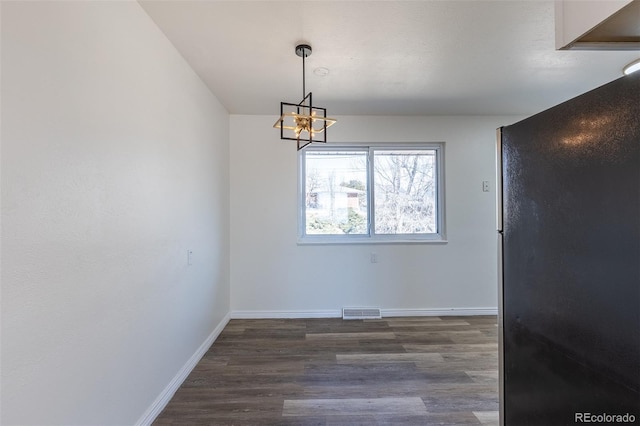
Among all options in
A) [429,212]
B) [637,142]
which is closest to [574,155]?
[637,142]

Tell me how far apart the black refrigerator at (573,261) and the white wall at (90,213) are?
6.14 feet

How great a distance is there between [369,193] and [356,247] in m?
0.73

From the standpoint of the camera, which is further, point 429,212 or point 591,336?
point 429,212

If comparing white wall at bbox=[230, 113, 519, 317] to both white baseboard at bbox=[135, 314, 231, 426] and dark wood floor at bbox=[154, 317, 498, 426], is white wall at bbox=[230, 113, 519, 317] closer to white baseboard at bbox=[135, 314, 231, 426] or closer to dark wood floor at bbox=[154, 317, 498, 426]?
dark wood floor at bbox=[154, 317, 498, 426]

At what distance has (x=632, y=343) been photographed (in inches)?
30.8

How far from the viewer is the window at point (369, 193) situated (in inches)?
149

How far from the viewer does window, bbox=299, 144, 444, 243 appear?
3797mm

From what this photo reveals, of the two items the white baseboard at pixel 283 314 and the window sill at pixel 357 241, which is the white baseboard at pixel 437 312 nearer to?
the white baseboard at pixel 283 314

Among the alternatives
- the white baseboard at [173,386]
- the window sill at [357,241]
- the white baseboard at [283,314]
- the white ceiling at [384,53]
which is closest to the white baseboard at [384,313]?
the white baseboard at [283,314]

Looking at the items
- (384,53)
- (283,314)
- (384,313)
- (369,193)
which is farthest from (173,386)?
(384,53)

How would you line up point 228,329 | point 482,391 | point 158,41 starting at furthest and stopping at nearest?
point 228,329 → point 482,391 → point 158,41

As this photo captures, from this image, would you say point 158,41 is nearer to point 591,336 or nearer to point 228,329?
point 591,336

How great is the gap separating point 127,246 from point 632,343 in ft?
6.81

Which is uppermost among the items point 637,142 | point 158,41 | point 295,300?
point 158,41
